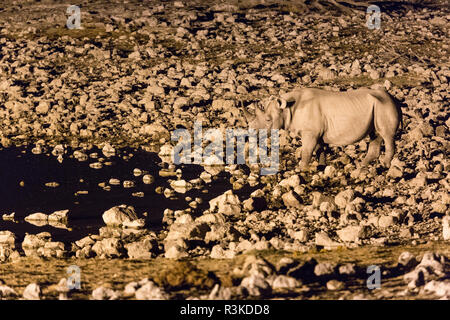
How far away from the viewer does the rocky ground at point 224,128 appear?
7098mm

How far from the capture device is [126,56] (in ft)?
53.1

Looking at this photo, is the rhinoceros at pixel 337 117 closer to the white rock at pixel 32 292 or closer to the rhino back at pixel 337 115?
the rhino back at pixel 337 115

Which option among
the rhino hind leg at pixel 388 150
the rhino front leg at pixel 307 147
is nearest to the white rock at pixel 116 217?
the rhino front leg at pixel 307 147

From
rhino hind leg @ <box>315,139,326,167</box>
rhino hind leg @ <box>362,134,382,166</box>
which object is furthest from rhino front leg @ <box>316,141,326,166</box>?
rhino hind leg @ <box>362,134,382,166</box>

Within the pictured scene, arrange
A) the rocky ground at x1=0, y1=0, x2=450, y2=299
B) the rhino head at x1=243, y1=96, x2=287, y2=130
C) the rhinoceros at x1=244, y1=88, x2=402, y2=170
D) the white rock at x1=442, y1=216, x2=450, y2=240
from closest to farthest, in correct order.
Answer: the rocky ground at x1=0, y1=0, x2=450, y2=299
the white rock at x1=442, y1=216, x2=450, y2=240
the rhinoceros at x1=244, y1=88, x2=402, y2=170
the rhino head at x1=243, y1=96, x2=287, y2=130

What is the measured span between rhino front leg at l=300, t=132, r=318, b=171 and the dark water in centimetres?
92

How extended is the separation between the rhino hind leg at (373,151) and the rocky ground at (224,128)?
0.54ft

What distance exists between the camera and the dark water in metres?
9.37

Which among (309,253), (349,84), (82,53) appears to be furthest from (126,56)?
(309,253)

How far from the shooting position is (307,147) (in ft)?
34.8

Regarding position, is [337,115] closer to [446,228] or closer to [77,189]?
[446,228]

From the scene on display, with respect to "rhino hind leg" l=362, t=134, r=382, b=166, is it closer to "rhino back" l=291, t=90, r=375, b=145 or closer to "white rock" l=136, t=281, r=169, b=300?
"rhino back" l=291, t=90, r=375, b=145

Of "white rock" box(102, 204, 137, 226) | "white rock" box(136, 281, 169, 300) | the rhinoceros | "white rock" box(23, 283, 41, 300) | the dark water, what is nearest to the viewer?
"white rock" box(136, 281, 169, 300)
